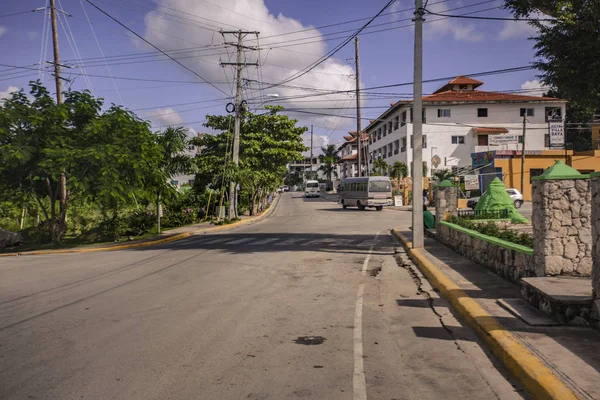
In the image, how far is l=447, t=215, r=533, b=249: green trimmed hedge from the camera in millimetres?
10039

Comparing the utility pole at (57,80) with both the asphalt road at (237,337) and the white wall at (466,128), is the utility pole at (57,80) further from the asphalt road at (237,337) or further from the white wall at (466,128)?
the white wall at (466,128)

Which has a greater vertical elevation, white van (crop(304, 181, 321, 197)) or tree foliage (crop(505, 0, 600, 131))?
tree foliage (crop(505, 0, 600, 131))

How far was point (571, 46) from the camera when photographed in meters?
11.1

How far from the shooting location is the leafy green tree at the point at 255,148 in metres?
34.5

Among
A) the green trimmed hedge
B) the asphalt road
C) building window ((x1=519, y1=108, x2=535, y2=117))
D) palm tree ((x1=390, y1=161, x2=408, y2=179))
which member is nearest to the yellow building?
palm tree ((x1=390, y1=161, x2=408, y2=179))

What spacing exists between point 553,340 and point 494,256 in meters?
4.85

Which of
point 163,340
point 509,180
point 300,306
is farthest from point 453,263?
point 509,180

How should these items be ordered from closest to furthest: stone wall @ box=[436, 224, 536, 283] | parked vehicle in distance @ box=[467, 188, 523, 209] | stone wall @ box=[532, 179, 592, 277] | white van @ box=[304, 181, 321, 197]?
1. stone wall @ box=[532, 179, 592, 277]
2. stone wall @ box=[436, 224, 536, 283]
3. parked vehicle in distance @ box=[467, 188, 523, 209]
4. white van @ box=[304, 181, 321, 197]

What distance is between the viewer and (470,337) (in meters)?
6.23

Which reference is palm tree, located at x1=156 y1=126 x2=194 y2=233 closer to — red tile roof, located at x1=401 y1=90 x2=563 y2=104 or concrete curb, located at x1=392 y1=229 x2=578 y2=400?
concrete curb, located at x1=392 y1=229 x2=578 y2=400

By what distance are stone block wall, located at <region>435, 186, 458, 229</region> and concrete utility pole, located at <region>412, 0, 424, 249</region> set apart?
220 cm

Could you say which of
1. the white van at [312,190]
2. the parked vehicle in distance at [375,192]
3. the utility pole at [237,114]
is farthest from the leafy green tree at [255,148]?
the white van at [312,190]

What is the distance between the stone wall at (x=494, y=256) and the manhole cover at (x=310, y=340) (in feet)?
13.2

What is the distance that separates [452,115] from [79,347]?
5247 centimetres
